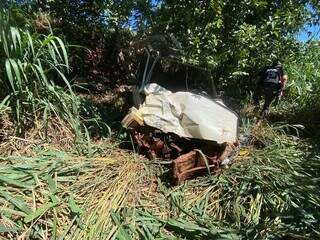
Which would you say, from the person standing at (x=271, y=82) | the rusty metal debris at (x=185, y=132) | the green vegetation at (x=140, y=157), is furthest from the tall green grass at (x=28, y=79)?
the person standing at (x=271, y=82)

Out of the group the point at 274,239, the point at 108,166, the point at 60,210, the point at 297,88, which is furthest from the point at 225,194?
the point at 297,88

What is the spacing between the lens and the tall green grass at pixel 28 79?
5012 mm

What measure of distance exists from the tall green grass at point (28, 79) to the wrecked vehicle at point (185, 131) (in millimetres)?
809

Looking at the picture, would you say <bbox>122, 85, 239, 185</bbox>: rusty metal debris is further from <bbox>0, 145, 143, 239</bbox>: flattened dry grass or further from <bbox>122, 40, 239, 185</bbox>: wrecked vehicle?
<bbox>0, 145, 143, 239</bbox>: flattened dry grass

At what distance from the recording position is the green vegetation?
4125 millimetres

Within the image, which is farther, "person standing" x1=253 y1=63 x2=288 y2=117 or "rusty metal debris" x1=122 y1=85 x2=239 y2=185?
"person standing" x1=253 y1=63 x2=288 y2=117

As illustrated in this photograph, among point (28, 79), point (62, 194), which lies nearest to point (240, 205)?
point (62, 194)

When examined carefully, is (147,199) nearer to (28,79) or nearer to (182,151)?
(182,151)

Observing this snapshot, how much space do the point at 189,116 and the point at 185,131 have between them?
19cm

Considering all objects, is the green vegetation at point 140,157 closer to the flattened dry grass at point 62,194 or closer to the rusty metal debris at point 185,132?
the flattened dry grass at point 62,194

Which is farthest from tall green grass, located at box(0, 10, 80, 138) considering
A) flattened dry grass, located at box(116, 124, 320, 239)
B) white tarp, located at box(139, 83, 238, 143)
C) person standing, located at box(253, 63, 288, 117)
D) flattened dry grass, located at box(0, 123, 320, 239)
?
person standing, located at box(253, 63, 288, 117)

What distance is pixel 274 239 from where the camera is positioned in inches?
161

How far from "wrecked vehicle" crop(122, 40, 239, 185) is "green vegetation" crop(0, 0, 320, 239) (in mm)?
163

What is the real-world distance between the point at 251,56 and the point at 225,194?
3.21m
